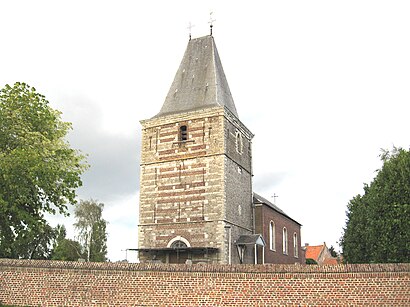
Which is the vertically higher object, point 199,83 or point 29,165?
point 199,83

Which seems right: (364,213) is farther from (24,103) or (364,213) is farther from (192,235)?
(24,103)

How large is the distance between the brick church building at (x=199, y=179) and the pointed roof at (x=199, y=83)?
0.08 metres

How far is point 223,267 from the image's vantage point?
13.6m

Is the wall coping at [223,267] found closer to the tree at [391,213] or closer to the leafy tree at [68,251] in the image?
the tree at [391,213]

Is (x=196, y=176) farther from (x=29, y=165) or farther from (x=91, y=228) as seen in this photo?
(x=91, y=228)

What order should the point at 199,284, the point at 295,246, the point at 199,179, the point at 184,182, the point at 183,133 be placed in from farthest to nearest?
1. the point at 295,246
2. the point at 183,133
3. the point at 184,182
4. the point at 199,179
5. the point at 199,284

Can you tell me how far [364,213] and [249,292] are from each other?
1210cm

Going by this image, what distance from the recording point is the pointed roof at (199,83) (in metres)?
29.3

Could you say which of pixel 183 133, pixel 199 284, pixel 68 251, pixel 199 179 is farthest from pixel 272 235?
pixel 68 251

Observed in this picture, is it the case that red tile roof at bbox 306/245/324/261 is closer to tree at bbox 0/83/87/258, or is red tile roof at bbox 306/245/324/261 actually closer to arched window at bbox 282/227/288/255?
arched window at bbox 282/227/288/255

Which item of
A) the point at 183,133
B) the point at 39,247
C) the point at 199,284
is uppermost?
the point at 183,133

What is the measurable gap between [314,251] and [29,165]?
51.6 m

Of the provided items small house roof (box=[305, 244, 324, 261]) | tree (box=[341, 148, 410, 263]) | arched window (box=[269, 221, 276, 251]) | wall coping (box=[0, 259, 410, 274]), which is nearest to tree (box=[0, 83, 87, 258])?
wall coping (box=[0, 259, 410, 274])

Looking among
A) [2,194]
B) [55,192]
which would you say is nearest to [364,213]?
[55,192]
